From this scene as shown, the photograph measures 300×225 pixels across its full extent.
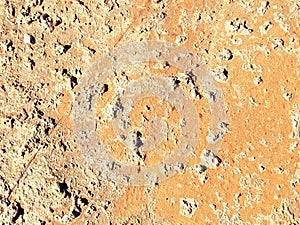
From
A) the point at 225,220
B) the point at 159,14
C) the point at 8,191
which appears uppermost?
the point at 159,14

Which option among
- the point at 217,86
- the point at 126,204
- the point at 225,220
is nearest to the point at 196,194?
the point at 225,220

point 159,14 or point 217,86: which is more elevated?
point 159,14

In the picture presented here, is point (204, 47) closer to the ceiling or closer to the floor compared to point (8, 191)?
closer to the ceiling

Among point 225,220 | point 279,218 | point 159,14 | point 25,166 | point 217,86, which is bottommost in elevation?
point 25,166

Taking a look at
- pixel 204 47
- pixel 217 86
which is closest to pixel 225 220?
pixel 217 86

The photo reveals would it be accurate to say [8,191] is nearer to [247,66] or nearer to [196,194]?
[196,194]

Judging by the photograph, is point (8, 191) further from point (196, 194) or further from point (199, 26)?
point (199, 26)
